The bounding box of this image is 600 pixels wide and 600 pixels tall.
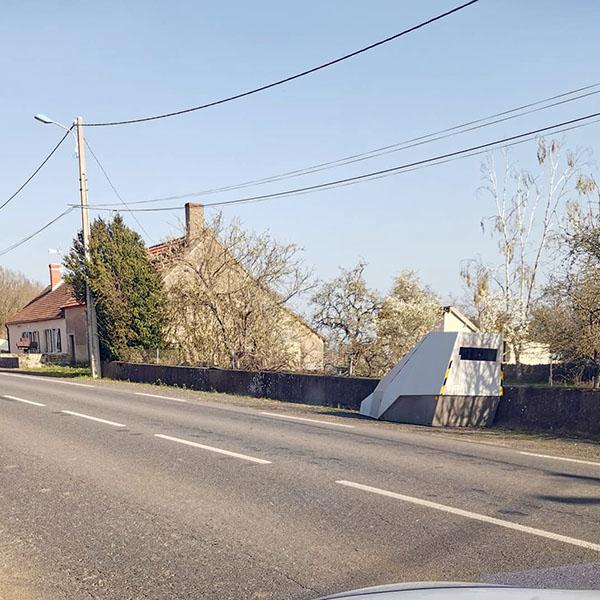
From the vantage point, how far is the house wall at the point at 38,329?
156ft

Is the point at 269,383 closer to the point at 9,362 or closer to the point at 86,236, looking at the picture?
the point at 86,236

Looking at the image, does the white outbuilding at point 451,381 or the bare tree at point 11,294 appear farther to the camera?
the bare tree at point 11,294

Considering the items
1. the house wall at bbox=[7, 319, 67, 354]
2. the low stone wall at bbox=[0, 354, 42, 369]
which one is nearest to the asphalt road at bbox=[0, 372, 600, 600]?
the low stone wall at bbox=[0, 354, 42, 369]

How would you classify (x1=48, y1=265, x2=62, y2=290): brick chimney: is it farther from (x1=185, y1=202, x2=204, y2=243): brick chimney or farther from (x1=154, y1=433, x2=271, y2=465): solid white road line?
(x1=154, y1=433, x2=271, y2=465): solid white road line

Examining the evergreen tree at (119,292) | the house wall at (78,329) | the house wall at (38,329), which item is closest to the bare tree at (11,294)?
the house wall at (38,329)

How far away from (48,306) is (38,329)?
1.86m

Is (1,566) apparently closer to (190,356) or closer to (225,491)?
(225,491)

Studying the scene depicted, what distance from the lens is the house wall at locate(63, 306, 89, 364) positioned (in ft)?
144

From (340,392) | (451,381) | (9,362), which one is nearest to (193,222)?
(340,392)

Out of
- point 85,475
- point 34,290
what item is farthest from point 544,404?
point 34,290

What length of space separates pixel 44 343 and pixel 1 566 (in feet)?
159

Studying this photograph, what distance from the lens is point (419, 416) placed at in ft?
42.6

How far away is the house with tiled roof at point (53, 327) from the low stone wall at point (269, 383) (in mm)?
19166

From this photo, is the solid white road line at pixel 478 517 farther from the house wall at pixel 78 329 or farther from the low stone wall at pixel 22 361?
the house wall at pixel 78 329
